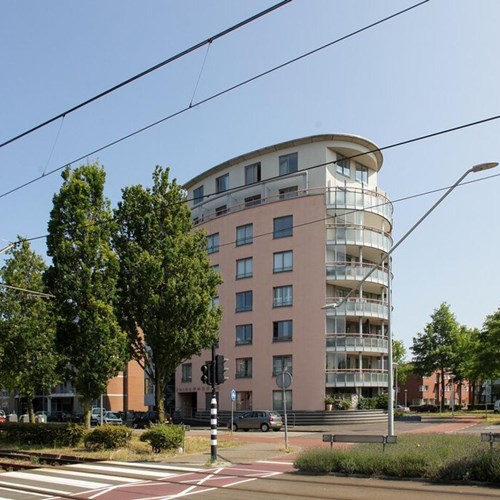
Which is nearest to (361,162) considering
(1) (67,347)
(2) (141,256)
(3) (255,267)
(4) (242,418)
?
(3) (255,267)

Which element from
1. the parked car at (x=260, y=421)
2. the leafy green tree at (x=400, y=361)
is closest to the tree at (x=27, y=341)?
the parked car at (x=260, y=421)

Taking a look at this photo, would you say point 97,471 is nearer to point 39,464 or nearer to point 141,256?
point 39,464

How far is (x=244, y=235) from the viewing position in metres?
54.5

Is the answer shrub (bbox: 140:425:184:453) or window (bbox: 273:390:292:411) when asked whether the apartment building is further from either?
shrub (bbox: 140:425:184:453)

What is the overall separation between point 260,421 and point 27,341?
20.0m

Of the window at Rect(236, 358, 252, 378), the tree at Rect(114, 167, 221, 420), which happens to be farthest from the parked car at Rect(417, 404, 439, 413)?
the tree at Rect(114, 167, 221, 420)

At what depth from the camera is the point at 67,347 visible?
25.5 meters

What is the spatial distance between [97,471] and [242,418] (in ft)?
85.1

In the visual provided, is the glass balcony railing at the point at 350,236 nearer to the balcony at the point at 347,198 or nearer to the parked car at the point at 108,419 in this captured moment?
the balcony at the point at 347,198

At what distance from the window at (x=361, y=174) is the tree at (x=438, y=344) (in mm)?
27865

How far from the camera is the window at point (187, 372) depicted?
58500 millimetres

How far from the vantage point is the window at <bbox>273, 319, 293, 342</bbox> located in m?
50.6

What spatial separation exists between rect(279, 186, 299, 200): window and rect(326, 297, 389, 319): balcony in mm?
8886

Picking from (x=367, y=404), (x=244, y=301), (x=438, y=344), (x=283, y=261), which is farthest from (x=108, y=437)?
(x=438, y=344)
